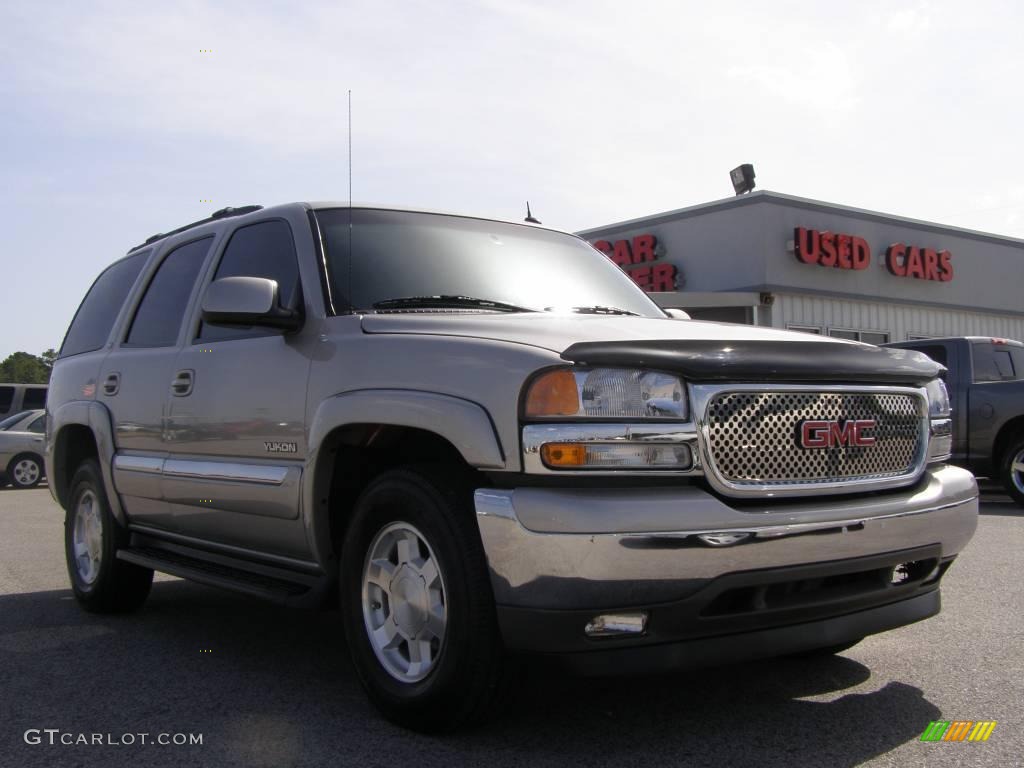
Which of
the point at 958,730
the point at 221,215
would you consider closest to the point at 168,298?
the point at 221,215

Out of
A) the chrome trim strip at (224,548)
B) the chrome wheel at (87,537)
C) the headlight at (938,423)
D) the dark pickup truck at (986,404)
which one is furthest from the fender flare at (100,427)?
the dark pickup truck at (986,404)

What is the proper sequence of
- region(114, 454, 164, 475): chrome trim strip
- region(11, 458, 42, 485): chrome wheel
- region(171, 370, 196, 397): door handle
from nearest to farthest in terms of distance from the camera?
1. region(171, 370, 196, 397): door handle
2. region(114, 454, 164, 475): chrome trim strip
3. region(11, 458, 42, 485): chrome wheel

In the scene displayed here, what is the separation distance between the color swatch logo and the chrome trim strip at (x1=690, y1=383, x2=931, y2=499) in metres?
0.78

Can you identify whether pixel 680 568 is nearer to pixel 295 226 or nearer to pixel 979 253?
pixel 295 226

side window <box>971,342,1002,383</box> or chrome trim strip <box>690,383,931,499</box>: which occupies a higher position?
side window <box>971,342,1002,383</box>

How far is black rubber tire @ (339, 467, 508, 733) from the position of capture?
10.4 ft

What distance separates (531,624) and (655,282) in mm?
20539

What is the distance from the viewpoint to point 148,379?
5.26 metres

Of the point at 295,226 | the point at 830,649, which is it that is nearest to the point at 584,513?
the point at 830,649

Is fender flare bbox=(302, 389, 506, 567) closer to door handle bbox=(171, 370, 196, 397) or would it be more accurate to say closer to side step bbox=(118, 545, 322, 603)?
side step bbox=(118, 545, 322, 603)

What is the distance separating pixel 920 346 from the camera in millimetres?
11633

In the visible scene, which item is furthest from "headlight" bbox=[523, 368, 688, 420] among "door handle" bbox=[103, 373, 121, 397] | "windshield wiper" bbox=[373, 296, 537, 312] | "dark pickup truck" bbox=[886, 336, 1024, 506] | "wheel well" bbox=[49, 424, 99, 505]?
"dark pickup truck" bbox=[886, 336, 1024, 506]

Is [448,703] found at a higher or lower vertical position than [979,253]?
lower

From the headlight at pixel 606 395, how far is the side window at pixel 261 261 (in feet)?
5.11
